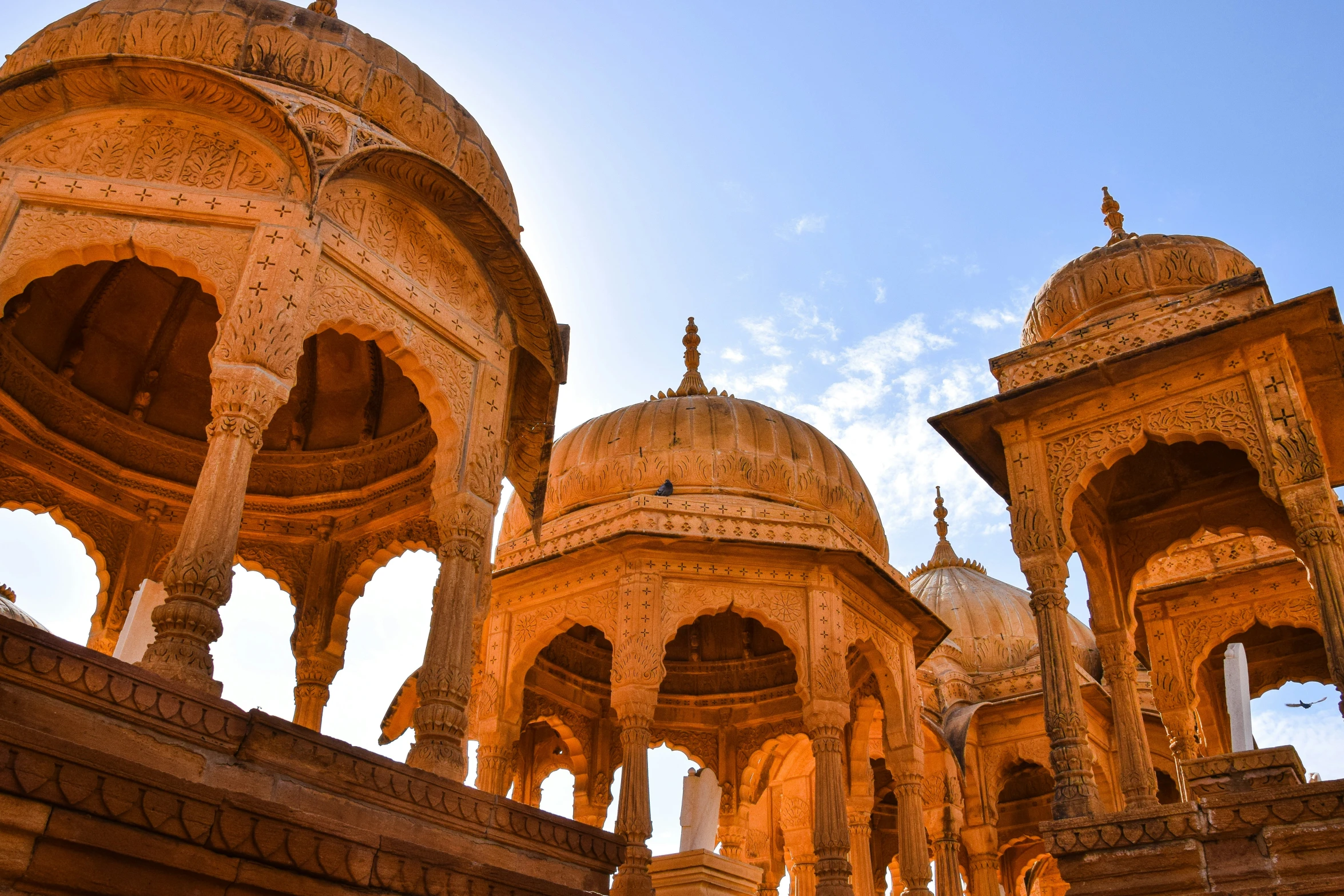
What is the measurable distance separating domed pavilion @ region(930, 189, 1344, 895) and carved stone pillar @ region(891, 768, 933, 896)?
3383mm

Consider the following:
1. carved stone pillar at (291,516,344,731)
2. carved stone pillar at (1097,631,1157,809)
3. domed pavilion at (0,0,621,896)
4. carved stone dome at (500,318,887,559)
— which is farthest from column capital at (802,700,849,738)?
carved stone pillar at (291,516,344,731)

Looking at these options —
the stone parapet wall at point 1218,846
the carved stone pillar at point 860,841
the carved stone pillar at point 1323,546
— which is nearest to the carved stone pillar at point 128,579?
the stone parapet wall at point 1218,846

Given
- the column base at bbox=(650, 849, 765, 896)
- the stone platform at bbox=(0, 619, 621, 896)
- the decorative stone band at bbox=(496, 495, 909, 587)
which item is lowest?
the stone platform at bbox=(0, 619, 621, 896)

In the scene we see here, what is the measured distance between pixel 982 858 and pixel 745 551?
914 cm

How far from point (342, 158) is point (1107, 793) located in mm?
17306

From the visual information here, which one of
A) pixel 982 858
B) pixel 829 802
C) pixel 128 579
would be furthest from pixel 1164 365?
pixel 982 858

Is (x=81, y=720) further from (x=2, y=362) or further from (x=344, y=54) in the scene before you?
(x=2, y=362)


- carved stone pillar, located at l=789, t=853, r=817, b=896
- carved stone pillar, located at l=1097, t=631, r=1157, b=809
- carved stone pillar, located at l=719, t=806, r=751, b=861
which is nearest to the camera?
carved stone pillar, located at l=1097, t=631, r=1157, b=809

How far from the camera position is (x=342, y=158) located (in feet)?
30.0

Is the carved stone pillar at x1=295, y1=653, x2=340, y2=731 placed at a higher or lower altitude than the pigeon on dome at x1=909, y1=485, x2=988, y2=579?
lower

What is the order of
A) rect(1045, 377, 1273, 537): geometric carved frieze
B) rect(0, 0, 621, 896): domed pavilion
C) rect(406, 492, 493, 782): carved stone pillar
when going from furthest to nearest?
1. rect(1045, 377, 1273, 537): geometric carved frieze
2. rect(406, 492, 493, 782): carved stone pillar
3. rect(0, 0, 621, 896): domed pavilion

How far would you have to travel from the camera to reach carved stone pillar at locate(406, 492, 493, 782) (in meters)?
8.30

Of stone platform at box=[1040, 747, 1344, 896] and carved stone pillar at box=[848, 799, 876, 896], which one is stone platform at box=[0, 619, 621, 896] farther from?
carved stone pillar at box=[848, 799, 876, 896]

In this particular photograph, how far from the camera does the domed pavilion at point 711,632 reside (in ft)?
46.2
